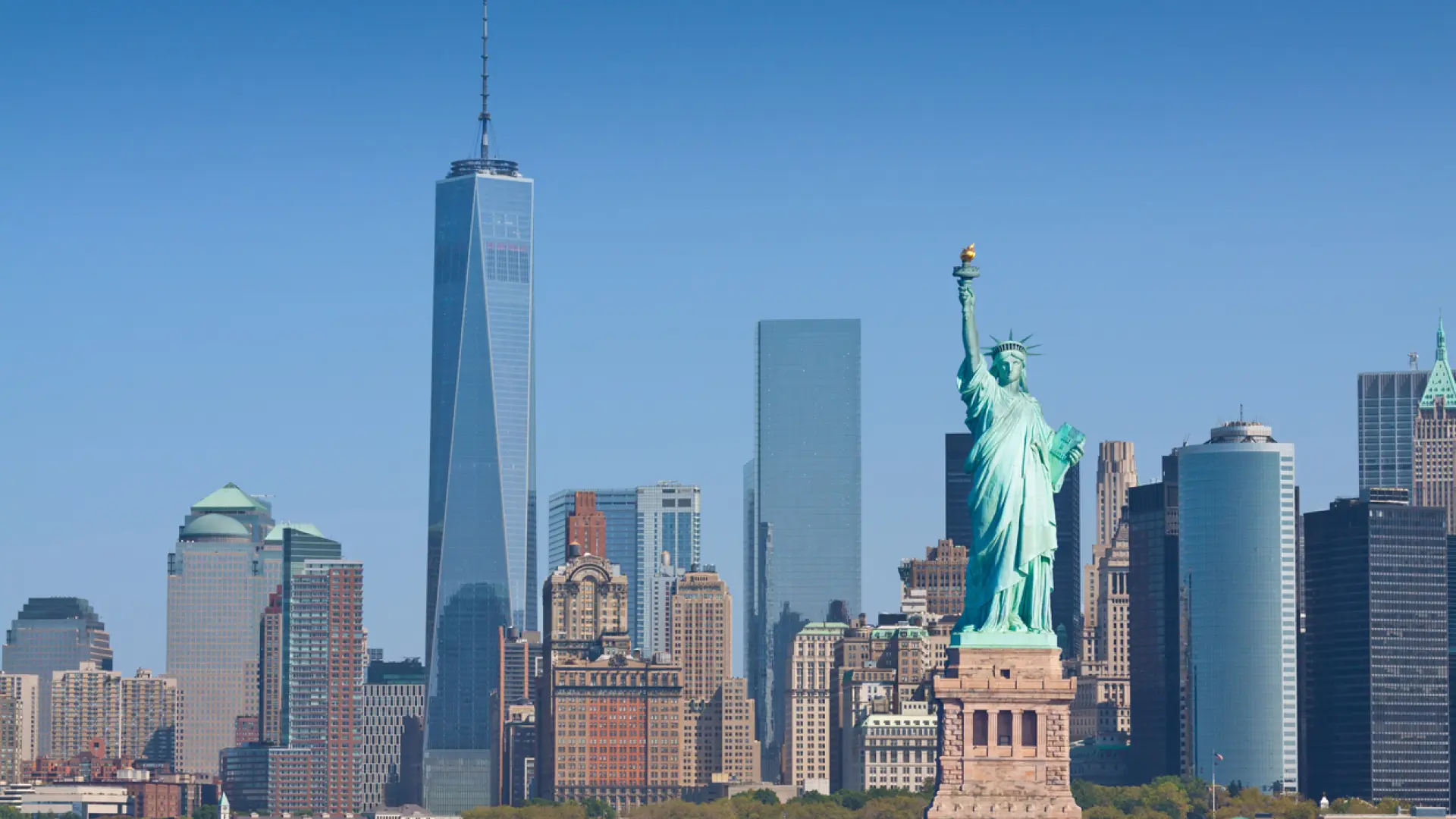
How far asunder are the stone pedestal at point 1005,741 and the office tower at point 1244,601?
405ft

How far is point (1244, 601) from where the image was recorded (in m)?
198

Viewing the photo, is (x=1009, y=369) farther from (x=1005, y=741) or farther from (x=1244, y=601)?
(x=1244, y=601)

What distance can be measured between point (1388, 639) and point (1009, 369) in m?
117

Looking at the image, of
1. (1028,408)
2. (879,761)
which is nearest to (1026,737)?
(1028,408)

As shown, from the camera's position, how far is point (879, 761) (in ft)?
620

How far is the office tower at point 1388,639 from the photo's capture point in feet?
610

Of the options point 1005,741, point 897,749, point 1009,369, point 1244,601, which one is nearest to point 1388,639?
point 1244,601

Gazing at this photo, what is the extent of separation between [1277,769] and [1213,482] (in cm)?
1748

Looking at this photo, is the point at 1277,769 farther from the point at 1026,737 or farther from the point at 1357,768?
the point at 1026,737

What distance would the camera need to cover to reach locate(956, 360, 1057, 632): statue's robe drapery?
7406 centimetres

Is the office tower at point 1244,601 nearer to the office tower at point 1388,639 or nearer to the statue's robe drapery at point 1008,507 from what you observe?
the office tower at point 1388,639

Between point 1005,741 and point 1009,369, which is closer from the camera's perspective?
point 1005,741

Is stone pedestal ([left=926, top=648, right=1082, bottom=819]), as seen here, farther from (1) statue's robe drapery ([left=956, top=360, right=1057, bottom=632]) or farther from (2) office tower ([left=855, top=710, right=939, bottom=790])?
(2) office tower ([left=855, top=710, right=939, bottom=790])

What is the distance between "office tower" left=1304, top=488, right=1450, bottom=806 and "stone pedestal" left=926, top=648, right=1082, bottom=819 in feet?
377
